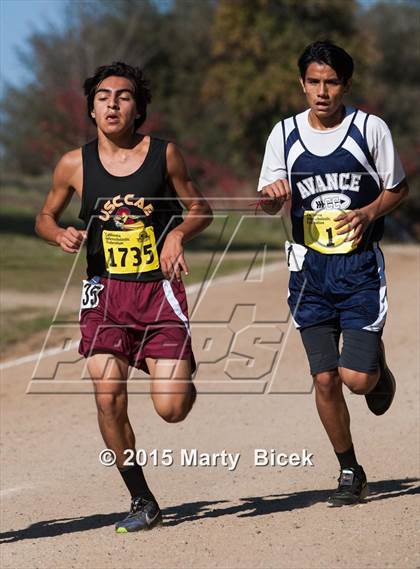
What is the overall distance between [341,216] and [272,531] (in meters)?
1.74

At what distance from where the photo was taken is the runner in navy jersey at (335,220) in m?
6.29

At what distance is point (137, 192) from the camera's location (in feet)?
20.5

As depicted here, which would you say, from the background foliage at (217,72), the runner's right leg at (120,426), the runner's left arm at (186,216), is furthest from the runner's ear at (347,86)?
the background foliage at (217,72)

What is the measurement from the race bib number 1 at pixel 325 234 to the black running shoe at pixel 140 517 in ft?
5.59

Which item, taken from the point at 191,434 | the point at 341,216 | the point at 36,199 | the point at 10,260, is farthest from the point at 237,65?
the point at 341,216

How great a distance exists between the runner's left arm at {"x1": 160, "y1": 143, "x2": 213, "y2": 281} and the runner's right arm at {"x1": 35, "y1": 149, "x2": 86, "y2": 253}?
512 mm

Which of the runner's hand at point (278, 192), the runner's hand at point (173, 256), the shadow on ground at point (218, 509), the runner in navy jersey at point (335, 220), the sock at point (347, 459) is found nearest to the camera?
the runner's hand at point (173, 256)

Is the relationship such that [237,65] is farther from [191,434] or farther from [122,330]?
[122,330]

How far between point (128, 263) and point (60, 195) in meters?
0.59

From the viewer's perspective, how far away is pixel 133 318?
20.6 ft

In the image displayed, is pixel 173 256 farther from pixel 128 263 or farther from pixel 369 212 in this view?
pixel 369 212

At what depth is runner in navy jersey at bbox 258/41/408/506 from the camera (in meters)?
6.29

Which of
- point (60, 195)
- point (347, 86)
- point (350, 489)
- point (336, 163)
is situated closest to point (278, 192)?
point (336, 163)

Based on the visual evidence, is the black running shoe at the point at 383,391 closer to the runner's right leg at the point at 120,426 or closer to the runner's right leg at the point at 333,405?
the runner's right leg at the point at 333,405
